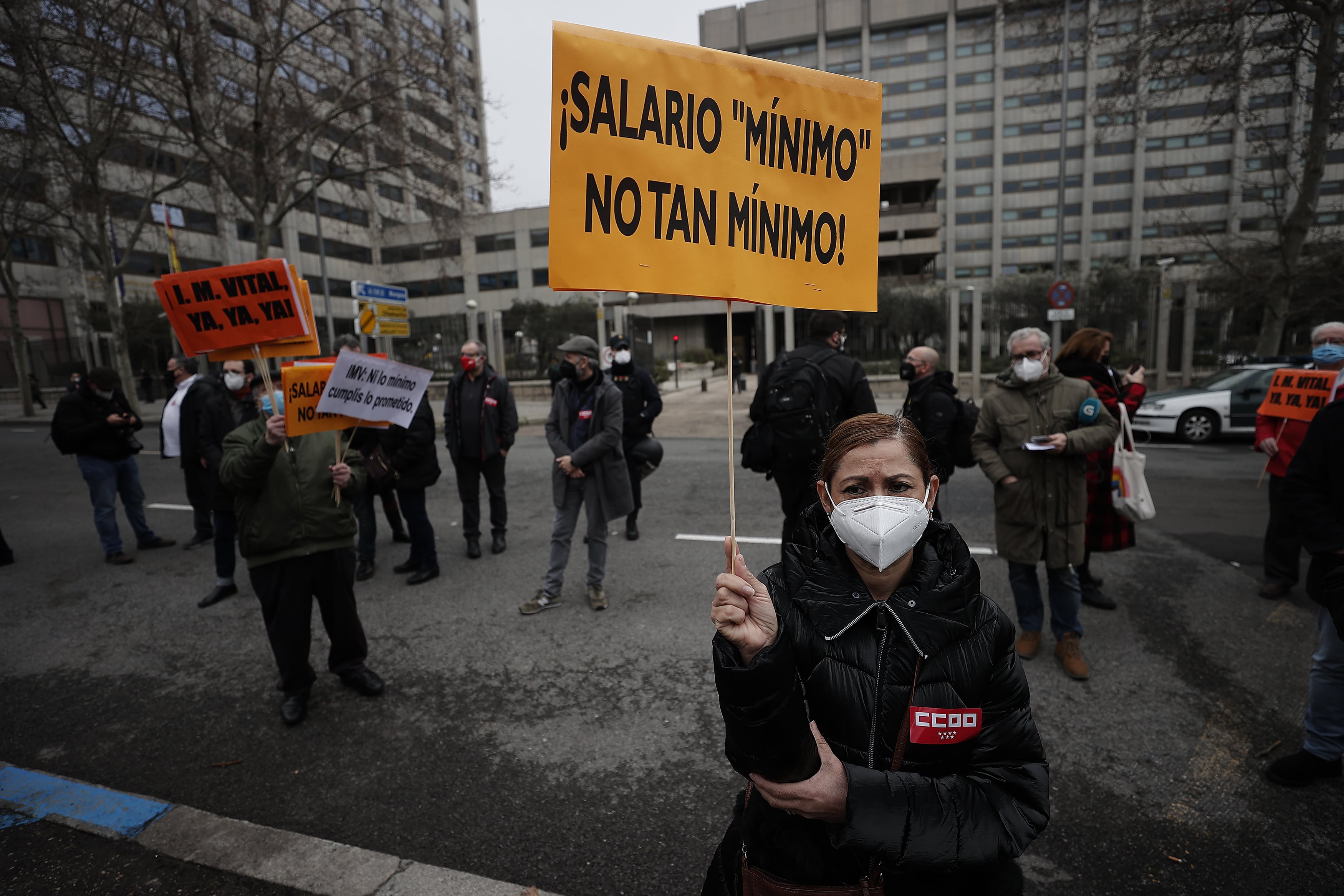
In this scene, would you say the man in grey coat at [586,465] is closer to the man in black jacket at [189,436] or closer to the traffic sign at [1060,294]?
the man in black jacket at [189,436]

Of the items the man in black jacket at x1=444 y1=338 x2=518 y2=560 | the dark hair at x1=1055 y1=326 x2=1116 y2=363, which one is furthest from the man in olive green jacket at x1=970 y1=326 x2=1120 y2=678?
the man in black jacket at x1=444 y1=338 x2=518 y2=560

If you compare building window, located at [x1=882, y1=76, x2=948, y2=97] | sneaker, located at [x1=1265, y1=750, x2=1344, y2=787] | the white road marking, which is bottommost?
the white road marking

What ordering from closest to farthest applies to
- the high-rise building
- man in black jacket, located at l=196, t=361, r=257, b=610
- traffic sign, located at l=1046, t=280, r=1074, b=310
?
man in black jacket, located at l=196, t=361, r=257, b=610 < traffic sign, located at l=1046, t=280, r=1074, b=310 < the high-rise building

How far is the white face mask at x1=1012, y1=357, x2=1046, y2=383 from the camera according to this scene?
11.8 ft

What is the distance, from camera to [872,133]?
192cm

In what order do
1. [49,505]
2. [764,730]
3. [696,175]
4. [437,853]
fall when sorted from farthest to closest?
[49,505] < [437,853] < [696,175] < [764,730]

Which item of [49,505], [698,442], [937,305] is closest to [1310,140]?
[937,305]

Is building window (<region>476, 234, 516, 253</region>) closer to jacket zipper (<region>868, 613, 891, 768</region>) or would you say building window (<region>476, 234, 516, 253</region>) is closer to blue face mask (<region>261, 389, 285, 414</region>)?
blue face mask (<region>261, 389, 285, 414</region>)

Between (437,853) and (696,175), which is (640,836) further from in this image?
(696,175)

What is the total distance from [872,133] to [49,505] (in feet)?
36.4

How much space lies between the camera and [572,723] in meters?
3.20

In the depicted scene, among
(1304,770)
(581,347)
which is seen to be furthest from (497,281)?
(1304,770)

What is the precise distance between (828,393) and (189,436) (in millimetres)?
5495

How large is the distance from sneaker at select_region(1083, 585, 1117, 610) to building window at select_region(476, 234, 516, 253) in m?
54.2
